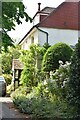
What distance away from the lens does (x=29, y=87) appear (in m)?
17.2

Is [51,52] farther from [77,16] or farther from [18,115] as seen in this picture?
[77,16]

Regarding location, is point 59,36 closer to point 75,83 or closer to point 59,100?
point 59,100

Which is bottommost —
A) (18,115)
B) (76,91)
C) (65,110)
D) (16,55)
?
(16,55)

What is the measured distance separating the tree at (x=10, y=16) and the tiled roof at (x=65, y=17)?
8.98 metres

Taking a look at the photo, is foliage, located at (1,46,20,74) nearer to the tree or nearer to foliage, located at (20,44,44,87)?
foliage, located at (20,44,44,87)

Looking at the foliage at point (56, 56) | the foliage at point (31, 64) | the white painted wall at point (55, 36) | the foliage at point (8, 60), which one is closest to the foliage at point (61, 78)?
the foliage at point (56, 56)

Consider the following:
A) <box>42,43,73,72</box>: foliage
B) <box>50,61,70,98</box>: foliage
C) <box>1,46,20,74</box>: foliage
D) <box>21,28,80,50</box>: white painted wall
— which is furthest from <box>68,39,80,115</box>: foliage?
<box>1,46,20,74</box>: foliage

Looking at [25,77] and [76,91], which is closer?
[76,91]

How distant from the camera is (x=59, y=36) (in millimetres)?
21297

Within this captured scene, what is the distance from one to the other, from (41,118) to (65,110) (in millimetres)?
790

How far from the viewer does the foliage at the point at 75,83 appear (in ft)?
26.1

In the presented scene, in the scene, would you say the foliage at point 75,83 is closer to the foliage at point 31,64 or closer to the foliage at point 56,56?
the foliage at point 56,56

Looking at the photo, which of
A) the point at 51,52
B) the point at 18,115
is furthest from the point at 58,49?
the point at 18,115

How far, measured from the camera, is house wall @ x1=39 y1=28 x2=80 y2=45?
2072 centimetres
